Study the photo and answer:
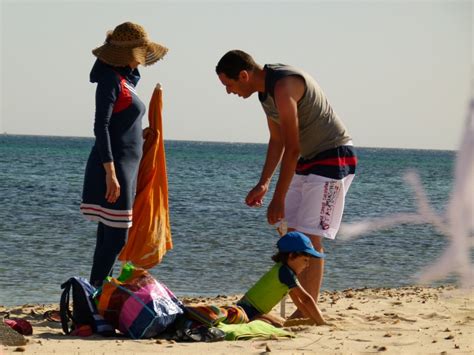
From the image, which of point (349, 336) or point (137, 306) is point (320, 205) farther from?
point (137, 306)

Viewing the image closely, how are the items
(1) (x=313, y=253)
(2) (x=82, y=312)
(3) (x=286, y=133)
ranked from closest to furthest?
1. (2) (x=82, y=312)
2. (3) (x=286, y=133)
3. (1) (x=313, y=253)

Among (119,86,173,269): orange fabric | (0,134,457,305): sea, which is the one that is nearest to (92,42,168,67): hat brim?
(119,86,173,269): orange fabric

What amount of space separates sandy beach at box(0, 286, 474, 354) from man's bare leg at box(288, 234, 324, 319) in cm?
24

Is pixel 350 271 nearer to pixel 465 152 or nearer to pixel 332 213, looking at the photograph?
pixel 332 213

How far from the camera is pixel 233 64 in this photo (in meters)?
5.22

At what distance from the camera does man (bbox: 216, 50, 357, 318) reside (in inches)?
204

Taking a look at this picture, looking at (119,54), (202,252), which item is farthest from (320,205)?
(202,252)

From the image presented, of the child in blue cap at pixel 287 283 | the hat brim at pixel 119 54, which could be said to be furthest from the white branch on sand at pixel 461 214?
the hat brim at pixel 119 54

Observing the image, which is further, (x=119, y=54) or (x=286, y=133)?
(x=119, y=54)

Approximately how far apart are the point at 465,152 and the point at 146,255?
3.18 m

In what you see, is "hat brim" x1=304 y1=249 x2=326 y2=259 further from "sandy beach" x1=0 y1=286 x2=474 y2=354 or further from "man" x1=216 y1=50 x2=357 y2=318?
"sandy beach" x1=0 y1=286 x2=474 y2=354

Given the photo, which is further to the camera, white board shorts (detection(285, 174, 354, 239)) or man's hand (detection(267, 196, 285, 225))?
white board shorts (detection(285, 174, 354, 239))

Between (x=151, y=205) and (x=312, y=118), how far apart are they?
1083mm

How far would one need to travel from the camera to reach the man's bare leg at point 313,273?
5480 mm
